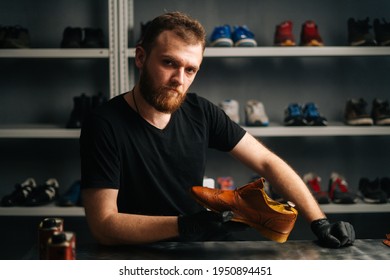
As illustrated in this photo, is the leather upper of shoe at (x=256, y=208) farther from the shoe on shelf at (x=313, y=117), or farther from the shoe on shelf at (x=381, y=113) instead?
the shoe on shelf at (x=381, y=113)

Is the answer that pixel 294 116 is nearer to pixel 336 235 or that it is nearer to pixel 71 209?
pixel 71 209

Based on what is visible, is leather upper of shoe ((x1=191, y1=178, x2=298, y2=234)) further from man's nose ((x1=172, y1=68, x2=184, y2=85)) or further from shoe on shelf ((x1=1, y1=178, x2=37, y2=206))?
shoe on shelf ((x1=1, y1=178, x2=37, y2=206))

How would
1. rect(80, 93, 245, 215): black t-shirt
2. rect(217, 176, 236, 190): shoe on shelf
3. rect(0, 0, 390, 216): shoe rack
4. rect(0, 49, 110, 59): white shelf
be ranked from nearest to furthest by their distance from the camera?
rect(80, 93, 245, 215): black t-shirt, rect(0, 49, 110, 59): white shelf, rect(217, 176, 236, 190): shoe on shelf, rect(0, 0, 390, 216): shoe rack

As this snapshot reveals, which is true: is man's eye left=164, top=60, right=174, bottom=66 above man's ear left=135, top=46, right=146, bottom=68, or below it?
below

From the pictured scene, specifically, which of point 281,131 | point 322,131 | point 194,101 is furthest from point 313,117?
point 194,101

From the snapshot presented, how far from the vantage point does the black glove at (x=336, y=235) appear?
143 cm

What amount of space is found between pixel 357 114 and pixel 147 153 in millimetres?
1701

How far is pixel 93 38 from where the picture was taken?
3.10 metres

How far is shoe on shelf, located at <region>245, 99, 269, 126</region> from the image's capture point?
3.08m

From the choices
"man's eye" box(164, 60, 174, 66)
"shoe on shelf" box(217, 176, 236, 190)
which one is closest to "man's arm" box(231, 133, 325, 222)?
"man's eye" box(164, 60, 174, 66)

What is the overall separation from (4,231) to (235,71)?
6.01 feet

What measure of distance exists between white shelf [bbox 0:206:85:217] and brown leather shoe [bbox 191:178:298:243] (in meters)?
1.79

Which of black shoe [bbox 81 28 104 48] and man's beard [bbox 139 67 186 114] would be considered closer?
man's beard [bbox 139 67 186 114]
